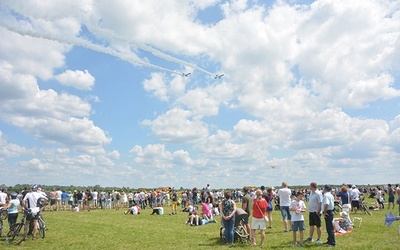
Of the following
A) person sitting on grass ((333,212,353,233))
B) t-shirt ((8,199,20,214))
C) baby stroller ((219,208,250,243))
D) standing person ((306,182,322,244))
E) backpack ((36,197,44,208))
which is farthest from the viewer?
person sitting on grass ((333,212,353,233))

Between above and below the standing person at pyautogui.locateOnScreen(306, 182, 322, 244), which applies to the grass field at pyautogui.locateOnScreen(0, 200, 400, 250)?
below

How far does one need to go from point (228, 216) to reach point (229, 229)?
1.84 ft

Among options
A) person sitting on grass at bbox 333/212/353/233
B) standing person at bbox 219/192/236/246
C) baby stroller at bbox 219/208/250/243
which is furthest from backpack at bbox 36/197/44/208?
person sitting on grass at bbox 333/212/353/233

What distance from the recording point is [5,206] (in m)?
13.0

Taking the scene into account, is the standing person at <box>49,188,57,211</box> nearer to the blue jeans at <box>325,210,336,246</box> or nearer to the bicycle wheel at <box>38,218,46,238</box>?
the bicycle wheel at <box>38,218,46,238</box>

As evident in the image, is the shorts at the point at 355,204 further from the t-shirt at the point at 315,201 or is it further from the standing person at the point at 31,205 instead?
the standing person at the point at 31,205

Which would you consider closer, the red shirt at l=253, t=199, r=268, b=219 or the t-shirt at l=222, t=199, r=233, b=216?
the red shirt at l=253, t=199, r=268, b=219

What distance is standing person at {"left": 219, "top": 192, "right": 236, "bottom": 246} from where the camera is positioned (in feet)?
37.1

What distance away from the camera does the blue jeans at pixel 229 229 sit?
37.6 ft

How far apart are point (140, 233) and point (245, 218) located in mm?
5147

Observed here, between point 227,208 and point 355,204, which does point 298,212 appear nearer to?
point 227,208

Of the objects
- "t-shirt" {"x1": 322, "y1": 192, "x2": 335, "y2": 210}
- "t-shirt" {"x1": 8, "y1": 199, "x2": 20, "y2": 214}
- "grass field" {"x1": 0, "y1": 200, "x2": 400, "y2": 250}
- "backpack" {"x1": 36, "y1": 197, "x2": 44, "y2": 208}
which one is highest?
"t-shirt" {"x1": 322, "y1": 192, "x2": 335, "y2": 210}

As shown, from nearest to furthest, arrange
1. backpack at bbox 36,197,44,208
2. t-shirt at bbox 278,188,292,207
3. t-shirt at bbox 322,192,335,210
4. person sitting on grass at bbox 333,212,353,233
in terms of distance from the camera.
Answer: t-shirt at bbox 322,192,335,210, backpack at bbox 36,197,44,208, person sitting on grass at bbox 333,212,353,233, t-shirt at bbox 278,188,292,207

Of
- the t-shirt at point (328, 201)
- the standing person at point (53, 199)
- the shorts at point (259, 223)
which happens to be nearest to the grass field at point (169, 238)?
the shorts at point (259, 223)
